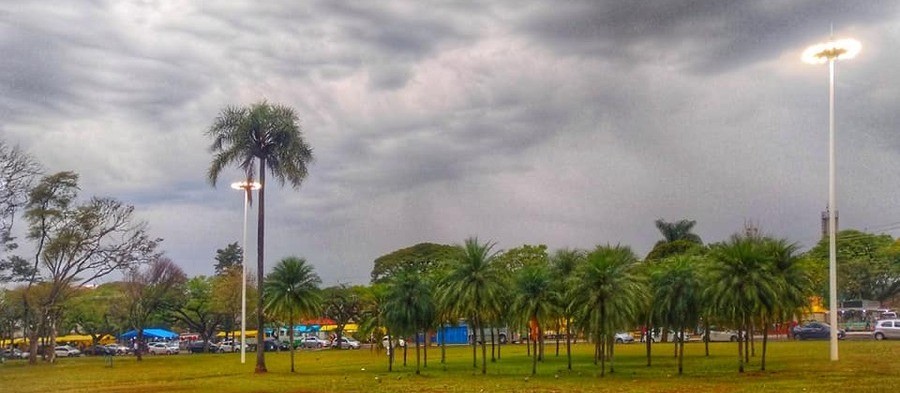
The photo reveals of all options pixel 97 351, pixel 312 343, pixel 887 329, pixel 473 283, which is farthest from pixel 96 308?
pixel 887 329

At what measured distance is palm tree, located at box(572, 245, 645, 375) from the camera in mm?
37844

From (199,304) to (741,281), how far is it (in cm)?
8123

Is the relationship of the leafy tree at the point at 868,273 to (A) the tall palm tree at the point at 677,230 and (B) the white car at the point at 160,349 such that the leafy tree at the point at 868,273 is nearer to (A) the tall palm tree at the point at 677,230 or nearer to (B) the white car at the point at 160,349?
(A) the tall palm tree at the point at 677,230

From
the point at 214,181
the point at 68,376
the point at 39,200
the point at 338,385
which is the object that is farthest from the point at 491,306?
the point at 39,200

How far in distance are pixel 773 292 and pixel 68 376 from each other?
39925 millimetres

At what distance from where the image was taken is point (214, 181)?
174 feet

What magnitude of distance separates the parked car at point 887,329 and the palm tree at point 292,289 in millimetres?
43277

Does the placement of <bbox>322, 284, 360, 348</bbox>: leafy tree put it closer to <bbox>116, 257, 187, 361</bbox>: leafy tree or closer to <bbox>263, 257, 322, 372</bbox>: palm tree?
<bbox>116, 257, 187, 361</bbox>: leafy tree

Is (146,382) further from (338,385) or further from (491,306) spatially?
(491,306)

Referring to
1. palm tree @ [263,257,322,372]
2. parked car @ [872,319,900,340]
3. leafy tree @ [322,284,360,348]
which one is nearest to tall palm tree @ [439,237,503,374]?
palm tree @ [263,257,322,372]

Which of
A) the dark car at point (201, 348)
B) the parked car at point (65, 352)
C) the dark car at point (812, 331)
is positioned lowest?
the parked car at point (65, 352)

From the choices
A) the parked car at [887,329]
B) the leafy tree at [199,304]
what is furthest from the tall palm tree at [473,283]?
the leafy tree at [199,304]

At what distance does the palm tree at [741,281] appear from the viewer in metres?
35.4

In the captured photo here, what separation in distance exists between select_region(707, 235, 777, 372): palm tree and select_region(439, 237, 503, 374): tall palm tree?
1025 centimetres
